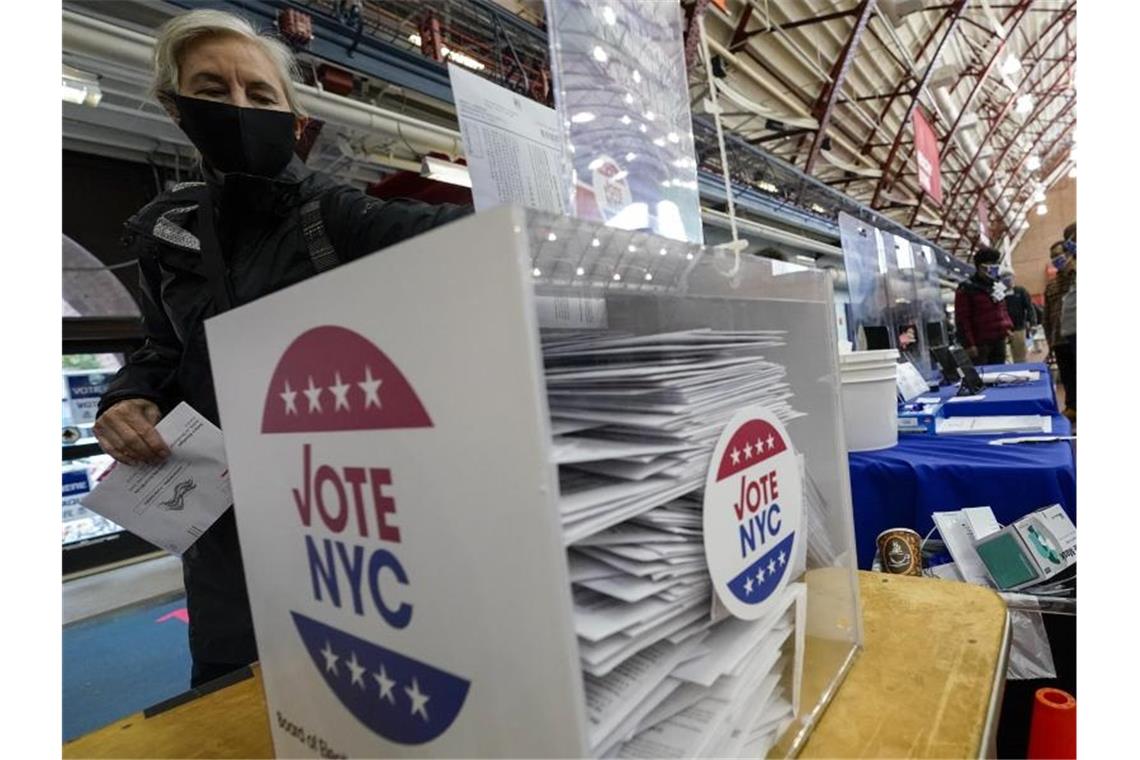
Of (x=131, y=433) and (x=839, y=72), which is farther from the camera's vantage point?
(x=839, y=72)

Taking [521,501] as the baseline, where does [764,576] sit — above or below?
below

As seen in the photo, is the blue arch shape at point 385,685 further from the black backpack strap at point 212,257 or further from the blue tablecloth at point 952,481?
the blue tablecloth at point 952,481

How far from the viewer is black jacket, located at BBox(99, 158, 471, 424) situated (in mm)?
1006

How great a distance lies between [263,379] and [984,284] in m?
5.57

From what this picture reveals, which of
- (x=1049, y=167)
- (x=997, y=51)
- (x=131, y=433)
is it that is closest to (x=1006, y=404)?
(x=131, y=433)

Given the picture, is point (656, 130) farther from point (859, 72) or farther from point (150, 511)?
point (859, 72)

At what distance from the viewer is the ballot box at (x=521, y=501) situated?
0.36 metres

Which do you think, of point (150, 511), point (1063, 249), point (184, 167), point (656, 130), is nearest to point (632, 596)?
point (656, 130)

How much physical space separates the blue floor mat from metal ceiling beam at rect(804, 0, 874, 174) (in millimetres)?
8425

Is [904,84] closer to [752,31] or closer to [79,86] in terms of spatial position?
[752,31]

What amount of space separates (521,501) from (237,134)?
0.98 meters

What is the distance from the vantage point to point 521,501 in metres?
0.36

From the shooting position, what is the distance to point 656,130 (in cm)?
79

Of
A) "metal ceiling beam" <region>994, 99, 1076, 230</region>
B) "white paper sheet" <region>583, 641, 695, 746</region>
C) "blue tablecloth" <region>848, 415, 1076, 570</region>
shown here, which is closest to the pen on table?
"blue tablecloth" <region>848, 415, 1076, 570</region>
